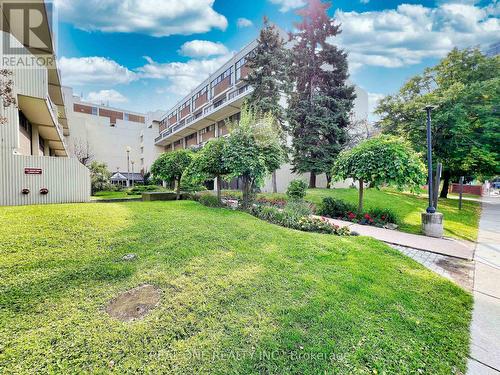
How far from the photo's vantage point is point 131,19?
9.51 meters

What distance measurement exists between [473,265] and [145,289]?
22.0ft

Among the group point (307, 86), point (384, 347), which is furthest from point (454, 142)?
point (384, 347)

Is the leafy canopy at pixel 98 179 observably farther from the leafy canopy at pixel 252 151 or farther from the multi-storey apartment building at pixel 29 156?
the leafy canopy at pixel 252 151

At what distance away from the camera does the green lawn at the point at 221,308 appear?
86.4 inches

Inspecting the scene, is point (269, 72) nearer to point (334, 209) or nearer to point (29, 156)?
point (334, 209)

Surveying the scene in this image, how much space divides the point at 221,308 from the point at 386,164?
756cm

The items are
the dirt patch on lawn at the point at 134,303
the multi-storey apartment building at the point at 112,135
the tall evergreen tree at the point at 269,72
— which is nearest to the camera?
the dirt patch on lawn at the point at 134,303

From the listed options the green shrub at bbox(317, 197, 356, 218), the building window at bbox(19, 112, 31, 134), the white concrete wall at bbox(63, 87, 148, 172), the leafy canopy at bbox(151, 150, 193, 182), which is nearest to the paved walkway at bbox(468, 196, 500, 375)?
the green shrub at bbox(317, 197, 356, 218)

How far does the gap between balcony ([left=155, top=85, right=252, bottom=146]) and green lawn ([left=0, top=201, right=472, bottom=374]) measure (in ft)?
55.6

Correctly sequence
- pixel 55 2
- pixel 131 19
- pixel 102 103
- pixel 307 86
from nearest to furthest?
pixel 55 2 → pixel 131 19 → pixel 307 86 → pixel 102 103

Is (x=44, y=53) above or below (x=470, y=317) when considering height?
above

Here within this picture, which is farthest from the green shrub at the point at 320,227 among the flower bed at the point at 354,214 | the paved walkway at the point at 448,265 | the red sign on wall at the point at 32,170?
the red sign on wall at the point at 32,170

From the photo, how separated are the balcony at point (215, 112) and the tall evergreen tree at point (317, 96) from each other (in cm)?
468

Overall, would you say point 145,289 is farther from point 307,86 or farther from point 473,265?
point 307,86
